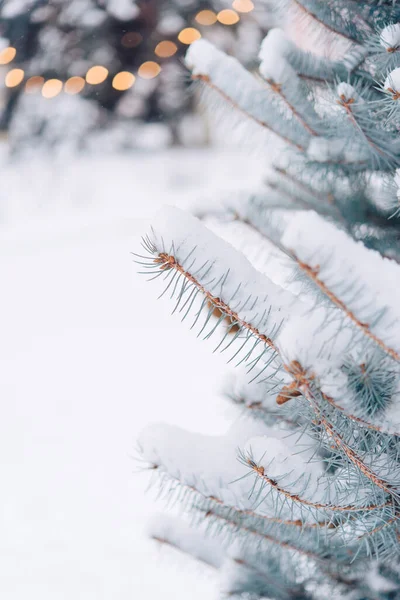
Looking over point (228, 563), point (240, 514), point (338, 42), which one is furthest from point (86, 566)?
point (338, 42)

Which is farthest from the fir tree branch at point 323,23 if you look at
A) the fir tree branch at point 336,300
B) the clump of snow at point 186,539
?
the clump of snow at point 186,539

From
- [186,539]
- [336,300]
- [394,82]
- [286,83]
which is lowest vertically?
[186,539]

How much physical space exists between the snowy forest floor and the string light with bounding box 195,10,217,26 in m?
0.42

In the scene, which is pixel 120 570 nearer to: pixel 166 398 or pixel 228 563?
pixel 166 398

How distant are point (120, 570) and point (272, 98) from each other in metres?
1.03

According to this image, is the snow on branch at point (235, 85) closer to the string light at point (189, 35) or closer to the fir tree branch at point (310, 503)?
the string light at point (189, 35)

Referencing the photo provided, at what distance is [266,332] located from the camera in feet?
1.28

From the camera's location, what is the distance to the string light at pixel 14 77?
83 centimetres

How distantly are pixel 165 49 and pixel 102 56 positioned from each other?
100 mm

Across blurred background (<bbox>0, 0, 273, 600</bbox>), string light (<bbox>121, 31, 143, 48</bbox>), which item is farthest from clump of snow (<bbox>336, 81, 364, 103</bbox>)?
string light (<bbox>121, 31, 143, 48</bbox>)

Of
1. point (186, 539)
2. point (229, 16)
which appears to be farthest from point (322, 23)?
point (186, 539)

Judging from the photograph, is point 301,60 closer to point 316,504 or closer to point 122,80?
point 122,80

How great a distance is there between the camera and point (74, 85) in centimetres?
83

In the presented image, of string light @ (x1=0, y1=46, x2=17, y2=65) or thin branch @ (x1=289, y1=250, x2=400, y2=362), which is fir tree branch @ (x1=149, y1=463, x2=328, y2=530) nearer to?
thin branch @ (x1=289, y1=250, x2=400, y2=362)
